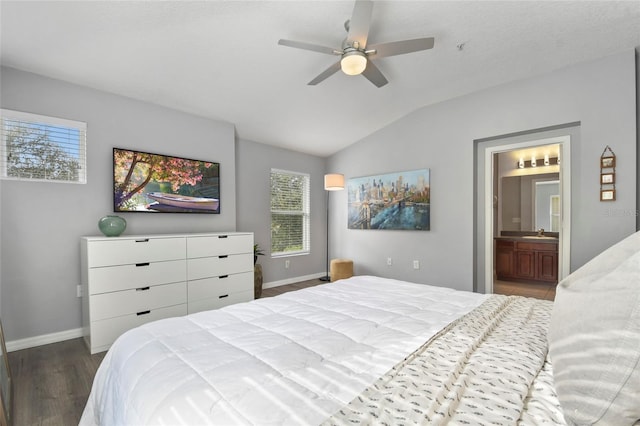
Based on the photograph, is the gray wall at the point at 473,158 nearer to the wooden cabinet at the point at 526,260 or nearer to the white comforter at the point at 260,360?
the wooden cabinet at the point at 526,260

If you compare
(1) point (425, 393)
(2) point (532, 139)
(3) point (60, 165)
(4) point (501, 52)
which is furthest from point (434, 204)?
(3) point (60, 165)

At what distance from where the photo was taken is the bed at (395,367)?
0.72 meters

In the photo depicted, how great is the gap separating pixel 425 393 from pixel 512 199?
5716 millimetres

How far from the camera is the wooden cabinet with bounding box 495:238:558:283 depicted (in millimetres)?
4625

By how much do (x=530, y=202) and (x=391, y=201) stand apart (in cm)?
281

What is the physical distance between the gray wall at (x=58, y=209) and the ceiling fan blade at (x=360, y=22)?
243 cm

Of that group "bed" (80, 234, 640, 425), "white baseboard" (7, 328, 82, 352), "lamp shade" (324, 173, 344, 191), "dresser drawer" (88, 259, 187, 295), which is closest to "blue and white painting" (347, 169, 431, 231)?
"lamp shade" (324, 173, 344, 191)

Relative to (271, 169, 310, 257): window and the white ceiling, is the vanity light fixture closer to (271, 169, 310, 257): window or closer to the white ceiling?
the white ceiling

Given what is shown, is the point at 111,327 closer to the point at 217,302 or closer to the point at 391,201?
the point at 217,302

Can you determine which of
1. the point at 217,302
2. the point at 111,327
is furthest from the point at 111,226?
the point at 217,302

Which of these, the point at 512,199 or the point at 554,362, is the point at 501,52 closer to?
the point at 554,362

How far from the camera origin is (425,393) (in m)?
0.83

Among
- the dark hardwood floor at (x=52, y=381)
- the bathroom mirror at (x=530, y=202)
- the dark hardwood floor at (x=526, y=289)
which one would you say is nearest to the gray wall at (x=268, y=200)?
the dark hardwood floor at (x=52, y=381)

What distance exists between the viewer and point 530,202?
207 inches
